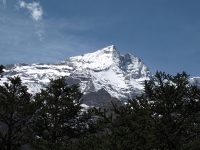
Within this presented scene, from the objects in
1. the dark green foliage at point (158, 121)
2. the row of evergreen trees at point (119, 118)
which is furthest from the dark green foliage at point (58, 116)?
the dark green foliage at point (158, 121)

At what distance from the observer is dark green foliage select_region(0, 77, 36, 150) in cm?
1978

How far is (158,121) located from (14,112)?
1206 centimetres

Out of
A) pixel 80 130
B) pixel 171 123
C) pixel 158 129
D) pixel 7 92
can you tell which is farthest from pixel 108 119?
pixel 7 92

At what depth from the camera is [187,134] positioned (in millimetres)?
15852

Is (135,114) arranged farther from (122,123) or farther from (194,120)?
(194,120)

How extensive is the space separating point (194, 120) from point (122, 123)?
469 centimetres

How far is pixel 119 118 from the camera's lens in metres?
13.9

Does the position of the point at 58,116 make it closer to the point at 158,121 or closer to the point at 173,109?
the point at 158,121

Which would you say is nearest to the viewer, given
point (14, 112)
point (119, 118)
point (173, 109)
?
point (119, 118)

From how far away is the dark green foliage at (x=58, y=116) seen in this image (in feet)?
66.2

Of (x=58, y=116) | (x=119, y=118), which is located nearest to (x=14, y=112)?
(x=58, y=116)

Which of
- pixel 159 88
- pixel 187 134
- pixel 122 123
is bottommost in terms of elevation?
pixel 187 134

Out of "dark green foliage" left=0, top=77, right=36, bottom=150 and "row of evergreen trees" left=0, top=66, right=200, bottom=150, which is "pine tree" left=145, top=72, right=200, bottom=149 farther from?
"dark green foliage" left=0, top=77, right=36, bottom=150

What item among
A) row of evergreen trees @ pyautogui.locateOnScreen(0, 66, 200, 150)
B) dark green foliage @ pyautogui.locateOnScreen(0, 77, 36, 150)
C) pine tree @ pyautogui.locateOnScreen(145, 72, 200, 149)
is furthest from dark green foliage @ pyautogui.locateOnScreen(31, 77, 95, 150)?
pine tree @ pyautogui.locateOnScreen(145, 72, 200, 149)
